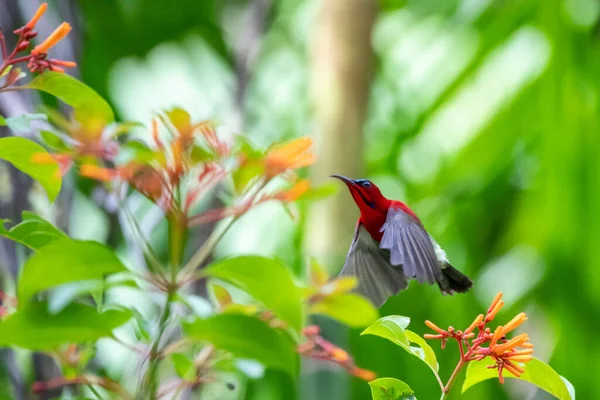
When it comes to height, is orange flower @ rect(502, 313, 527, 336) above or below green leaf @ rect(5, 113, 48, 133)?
below

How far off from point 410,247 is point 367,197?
51 millimetres

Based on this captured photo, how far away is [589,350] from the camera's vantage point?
134cm

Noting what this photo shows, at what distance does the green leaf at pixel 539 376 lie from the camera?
1.04 feet

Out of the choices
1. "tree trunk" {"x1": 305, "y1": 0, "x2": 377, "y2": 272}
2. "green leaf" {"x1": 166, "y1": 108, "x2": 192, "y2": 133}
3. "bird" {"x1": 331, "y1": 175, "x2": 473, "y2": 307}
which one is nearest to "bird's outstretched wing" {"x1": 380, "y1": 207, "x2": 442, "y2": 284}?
"bird" {"x1": 331, "y1": 175, "x2": 473, "y2": 307}

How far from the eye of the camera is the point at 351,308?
0.81 ft

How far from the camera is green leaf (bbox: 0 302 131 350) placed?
224 mm

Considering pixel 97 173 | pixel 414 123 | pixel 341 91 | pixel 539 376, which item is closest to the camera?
pixel 97 173

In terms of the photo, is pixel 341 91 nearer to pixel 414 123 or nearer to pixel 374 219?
pixel 414 123

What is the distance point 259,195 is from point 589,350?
1.21 metres

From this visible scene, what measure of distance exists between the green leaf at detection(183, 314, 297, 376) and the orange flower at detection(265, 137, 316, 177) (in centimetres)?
5

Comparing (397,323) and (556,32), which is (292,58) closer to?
(556,32)

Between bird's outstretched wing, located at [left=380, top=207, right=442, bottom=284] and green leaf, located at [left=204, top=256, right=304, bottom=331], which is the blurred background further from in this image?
green leaf, located at [left=204, top=256, right=304, bottom=331]

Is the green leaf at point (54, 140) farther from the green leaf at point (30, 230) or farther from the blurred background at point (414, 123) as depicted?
the blurred background at point (414, 123)

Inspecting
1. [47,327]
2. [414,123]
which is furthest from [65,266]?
[414,123]
